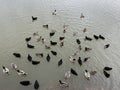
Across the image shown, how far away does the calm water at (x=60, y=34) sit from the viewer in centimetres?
1039

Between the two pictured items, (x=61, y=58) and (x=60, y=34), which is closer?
(x=61, y=58)

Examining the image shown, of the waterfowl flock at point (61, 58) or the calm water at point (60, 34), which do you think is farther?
the calm water at point (60, 34)

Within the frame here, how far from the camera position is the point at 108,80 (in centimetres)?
1059

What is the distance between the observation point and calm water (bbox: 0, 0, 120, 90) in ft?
34.1

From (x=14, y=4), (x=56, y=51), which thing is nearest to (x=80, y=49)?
(x=56, y=51)

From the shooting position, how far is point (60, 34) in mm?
13203

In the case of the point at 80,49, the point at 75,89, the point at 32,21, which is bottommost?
the point at 75,89

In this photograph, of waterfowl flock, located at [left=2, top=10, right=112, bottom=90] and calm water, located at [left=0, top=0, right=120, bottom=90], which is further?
calm water, located at [left=0, top=0, right=120, bottom=90]

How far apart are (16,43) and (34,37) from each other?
1.04 meters

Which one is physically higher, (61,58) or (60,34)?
(60,34)

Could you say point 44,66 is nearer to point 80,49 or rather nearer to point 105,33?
point 80,49

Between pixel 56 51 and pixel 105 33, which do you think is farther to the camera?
pixel 105 33

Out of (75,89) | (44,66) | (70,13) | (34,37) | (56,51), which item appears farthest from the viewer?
(70,13)

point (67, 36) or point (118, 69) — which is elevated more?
point (67, 36)
